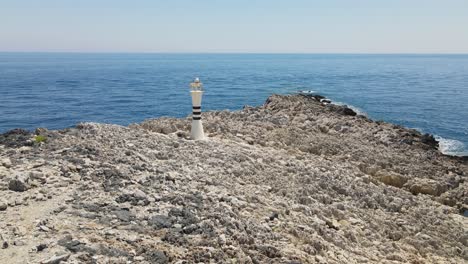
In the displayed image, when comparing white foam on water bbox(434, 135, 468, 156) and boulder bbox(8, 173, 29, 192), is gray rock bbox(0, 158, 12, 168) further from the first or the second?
white foam on water bbox(434, 135, 468, 156)

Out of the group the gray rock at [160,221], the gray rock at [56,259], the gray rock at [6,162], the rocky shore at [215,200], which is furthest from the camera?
the gray rock at [6,162]

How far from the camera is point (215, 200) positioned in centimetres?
809

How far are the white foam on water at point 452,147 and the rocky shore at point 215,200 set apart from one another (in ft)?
27.9

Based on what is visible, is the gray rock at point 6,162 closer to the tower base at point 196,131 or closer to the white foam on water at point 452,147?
the tower base at point 196,131

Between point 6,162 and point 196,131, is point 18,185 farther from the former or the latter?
point 196,131

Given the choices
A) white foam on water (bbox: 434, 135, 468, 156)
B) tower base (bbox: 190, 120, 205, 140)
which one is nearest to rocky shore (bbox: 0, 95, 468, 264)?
tower base (bbox: 190, 120, 205, 140)

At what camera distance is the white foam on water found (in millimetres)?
23106

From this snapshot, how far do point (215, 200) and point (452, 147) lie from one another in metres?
20.8

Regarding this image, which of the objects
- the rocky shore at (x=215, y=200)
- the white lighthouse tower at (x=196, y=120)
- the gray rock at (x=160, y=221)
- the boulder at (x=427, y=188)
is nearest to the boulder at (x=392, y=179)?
the rocky shore at (x=215, y=200)

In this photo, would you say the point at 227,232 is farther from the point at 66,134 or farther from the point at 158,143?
the point at 66,134

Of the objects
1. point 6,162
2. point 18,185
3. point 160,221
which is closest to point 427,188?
point 160,221

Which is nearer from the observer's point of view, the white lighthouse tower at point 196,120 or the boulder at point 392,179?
the boulder at point 392,179

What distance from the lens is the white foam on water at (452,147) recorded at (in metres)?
23.1

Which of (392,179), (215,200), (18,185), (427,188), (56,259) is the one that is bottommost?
(427,188)
